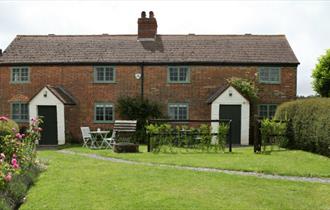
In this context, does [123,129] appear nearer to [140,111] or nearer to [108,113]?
[140,111]

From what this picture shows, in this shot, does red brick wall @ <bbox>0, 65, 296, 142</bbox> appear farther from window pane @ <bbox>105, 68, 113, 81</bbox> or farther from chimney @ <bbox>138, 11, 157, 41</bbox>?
chimney @ <bbox>138, 11, 157, 41</bbox>

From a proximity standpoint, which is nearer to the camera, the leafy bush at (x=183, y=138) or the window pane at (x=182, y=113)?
the leafy bush at (x=183, y=138)

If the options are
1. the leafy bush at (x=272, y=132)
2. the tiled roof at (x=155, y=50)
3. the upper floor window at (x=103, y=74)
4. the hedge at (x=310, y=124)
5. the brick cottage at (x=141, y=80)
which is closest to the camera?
the hedge at (x=310, y=124)

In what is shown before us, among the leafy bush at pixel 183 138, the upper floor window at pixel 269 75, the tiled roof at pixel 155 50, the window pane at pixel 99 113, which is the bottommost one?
the leafy bush at pixel 183 138

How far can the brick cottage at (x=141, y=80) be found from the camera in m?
24.9

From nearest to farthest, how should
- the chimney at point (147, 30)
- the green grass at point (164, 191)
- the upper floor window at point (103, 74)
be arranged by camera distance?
Answer: the green grass at point (164, 191)
the upper floor window at point (103, 74)
the chimney at point (147, 30)

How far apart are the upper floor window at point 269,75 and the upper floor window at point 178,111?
5130 millimetres

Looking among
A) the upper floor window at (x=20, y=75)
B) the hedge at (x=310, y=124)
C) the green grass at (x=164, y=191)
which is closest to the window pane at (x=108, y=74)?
the upper floor window at (x=20, y=75)

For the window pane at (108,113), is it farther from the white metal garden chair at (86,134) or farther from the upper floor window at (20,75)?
the upper floor window at (20,75)

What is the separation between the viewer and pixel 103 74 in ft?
84.6

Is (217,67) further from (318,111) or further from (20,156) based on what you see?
(20,156)

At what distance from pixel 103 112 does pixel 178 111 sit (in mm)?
4858

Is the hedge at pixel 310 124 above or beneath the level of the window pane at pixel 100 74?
beneath

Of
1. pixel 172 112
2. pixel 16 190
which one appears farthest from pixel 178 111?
pixel 16 190
